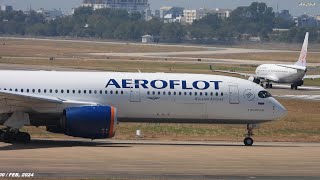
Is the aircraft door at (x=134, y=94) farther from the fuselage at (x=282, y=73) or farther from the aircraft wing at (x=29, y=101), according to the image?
the fuselage at (x=282, y=73)

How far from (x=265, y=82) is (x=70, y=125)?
56.8 metres

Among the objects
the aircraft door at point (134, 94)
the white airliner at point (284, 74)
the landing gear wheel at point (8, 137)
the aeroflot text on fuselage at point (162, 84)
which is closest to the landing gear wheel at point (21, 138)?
the landing gear wheel at point (8, 137)

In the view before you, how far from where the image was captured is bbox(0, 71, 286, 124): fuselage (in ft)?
136

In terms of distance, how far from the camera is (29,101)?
3988 centimetres

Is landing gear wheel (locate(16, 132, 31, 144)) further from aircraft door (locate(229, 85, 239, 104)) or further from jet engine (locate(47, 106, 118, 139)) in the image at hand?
aircraft door (locate(229, 85, 239, 104))

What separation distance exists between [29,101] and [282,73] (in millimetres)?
56301

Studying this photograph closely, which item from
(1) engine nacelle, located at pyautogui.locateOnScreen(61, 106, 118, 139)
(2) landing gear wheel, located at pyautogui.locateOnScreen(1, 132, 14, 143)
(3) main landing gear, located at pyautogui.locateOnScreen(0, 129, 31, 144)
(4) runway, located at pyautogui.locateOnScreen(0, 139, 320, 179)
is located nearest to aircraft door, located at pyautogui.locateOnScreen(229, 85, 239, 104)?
(4) runway, located at pyautogui.locateOnScreen(0, 139, 320, 179)

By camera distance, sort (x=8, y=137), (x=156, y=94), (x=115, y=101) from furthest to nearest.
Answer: (x=156, y=94), (x=115, y=101), (x=8, y=137)

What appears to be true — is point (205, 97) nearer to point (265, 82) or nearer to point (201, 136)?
point (201, 136)

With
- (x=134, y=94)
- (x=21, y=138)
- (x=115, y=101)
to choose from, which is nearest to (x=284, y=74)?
(x=134, y=94)

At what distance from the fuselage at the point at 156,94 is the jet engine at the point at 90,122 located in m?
0.99

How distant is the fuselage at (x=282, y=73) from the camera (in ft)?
302

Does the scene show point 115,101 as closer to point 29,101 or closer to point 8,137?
point 29,101

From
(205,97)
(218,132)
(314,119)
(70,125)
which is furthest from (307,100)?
(70,125)
